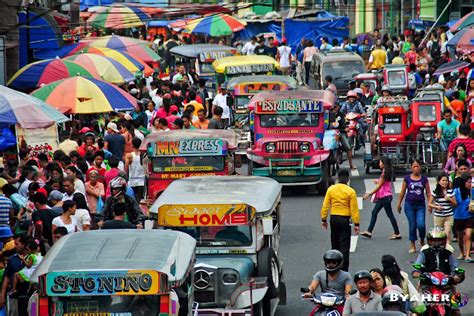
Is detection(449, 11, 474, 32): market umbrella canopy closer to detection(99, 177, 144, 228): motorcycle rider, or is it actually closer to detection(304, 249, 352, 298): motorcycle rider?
detection(99, 177, 144, 228): motorcycle rider

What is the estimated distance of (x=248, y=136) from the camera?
2848cm

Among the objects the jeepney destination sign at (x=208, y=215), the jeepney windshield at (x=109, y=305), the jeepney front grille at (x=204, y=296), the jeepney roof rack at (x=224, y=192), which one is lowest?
the jeepney front grille at (x=204, y=296)

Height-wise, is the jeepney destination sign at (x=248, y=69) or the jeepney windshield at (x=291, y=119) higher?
the jeepney destination sign at (x=248, y=69)

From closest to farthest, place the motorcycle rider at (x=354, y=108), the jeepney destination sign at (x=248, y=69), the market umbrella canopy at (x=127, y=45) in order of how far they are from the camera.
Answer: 1. the motorcycle rider at (x=354, y=108)
2. the market umbrella canopy at (x=127, y=45)
3. the jeepney destination sign at (x=248, y=69)

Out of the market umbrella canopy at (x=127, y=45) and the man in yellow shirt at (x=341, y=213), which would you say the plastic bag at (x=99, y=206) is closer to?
the man in yellow shirt at (x=341, y=213)

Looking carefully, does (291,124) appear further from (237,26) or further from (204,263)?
(237,26)

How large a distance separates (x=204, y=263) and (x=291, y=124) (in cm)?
1246

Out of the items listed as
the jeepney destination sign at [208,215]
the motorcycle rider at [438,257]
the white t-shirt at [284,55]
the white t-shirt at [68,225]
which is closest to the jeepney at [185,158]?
the white t-shirt at [68,225]

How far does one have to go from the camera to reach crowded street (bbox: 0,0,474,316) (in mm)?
12922

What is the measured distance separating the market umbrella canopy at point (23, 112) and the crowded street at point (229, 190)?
0.11ft

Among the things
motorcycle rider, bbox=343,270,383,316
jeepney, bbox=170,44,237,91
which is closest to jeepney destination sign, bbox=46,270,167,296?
motorcycle rider, bbox=343,270,383,316

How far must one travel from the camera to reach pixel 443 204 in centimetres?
1972

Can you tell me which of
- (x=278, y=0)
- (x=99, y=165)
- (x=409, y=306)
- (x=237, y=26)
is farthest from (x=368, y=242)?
(x=278, y=0)

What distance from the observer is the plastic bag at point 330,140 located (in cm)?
2685
